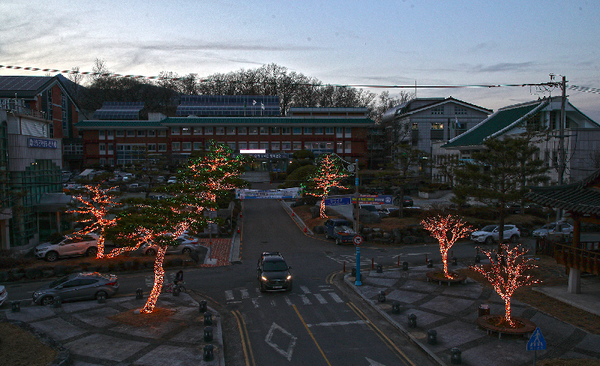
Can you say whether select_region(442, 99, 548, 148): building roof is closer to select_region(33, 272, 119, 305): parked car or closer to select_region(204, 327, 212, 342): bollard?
select_region(33, 272, 119, 305): parked car

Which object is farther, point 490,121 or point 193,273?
point 490,121

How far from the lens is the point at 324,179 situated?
139ft

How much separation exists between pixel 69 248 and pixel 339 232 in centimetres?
2075

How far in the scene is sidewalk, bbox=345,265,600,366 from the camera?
13711 mm

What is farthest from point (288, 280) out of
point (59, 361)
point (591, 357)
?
point (591, 357)

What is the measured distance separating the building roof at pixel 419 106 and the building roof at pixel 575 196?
59001 mm

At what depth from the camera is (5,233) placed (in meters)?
29.8

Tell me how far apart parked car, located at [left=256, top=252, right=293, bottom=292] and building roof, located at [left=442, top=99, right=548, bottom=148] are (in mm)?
36749

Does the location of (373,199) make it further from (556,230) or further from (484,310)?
(556,230)

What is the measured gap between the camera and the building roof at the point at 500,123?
51881mm

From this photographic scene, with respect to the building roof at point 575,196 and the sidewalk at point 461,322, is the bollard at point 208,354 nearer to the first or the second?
the sidewalk at point 461,322

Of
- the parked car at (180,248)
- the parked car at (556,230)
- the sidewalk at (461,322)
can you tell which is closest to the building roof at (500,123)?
the parked car at (556,230)

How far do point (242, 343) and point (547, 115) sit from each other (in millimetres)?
50566

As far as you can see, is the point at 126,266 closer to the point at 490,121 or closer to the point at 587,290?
the point at 587,290
